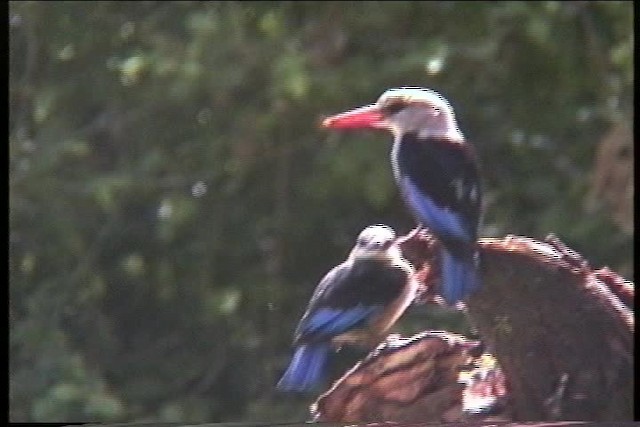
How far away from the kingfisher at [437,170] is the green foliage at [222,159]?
0.17 ft

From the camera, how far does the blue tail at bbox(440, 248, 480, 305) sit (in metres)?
3.85

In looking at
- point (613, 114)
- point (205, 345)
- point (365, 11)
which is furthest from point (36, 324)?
point (613, 114)

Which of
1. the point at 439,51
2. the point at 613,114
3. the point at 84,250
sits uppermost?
the point at 439,51

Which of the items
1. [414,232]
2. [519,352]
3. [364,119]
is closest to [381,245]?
[414,232]

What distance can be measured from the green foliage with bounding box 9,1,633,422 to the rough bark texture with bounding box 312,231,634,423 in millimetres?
156

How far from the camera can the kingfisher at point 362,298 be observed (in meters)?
3.84

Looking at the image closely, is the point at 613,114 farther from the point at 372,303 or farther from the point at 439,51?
the point at 372,303

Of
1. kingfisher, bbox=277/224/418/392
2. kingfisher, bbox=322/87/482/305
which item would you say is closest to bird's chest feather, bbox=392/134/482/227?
kingfisher, bbox=322/87/482/305

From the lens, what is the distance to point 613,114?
13.0 ft

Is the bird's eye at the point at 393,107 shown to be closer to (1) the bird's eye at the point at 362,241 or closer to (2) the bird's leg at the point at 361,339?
(1) the bird's eye at the point at 362,241

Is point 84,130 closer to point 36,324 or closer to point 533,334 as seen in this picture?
point 36,324

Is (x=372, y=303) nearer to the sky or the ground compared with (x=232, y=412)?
nearer to the sky

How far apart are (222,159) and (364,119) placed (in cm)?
53

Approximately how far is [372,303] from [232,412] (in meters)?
0.63
